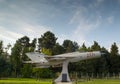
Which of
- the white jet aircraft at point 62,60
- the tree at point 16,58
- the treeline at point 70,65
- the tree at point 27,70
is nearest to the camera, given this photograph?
the white jet aircraft at point 62,60

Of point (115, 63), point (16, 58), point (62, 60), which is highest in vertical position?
point (16, 58)

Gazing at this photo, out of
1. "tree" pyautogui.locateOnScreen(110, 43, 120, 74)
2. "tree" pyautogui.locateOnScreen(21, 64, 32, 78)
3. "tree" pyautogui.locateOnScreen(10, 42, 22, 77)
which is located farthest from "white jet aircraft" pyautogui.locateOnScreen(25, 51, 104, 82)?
"tree" pyautogui.locateOnScreen(110, 43, 120, 74)

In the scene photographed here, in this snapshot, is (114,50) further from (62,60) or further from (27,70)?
(62,60)

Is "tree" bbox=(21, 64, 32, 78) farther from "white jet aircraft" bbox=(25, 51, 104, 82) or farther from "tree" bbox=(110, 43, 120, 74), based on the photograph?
"white jet aircraft" bbox=(25, 51, 104, 82)

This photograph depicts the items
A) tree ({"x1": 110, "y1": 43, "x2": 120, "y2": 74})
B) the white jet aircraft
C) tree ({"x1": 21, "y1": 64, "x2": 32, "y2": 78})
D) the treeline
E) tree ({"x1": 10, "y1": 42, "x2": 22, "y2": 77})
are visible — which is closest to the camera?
the white jet aircraft

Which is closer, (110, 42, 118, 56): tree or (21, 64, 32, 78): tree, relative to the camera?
(21, 64, 32, 78): tree

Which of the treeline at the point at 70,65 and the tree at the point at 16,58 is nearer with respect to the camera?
the treeline at the point at 70,65

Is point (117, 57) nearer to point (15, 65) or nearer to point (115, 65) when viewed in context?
point (115, 65)

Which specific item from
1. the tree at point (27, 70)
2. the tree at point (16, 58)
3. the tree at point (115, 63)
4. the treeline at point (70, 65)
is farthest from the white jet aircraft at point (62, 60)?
the tree at point (115, 63)

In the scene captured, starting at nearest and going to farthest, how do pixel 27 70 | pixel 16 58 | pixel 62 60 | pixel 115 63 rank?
pixel 62 60 < pixel 27 70 < pixel 16 58 < pixel 115 63

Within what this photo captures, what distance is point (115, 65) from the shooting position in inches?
3199

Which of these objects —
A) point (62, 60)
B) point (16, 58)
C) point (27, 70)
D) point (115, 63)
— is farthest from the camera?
point (115, 63)

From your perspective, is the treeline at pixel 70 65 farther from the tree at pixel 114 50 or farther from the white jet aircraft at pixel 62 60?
the white jet aircraft at pixel 62 60

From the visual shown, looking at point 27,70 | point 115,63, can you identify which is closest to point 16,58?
point 27,70
